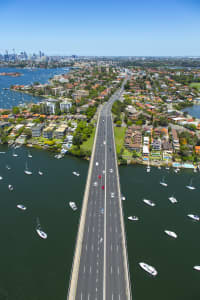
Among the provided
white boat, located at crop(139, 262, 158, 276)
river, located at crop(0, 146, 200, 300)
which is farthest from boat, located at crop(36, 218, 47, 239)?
white boat, located at crop(139, 262, 158, 276)

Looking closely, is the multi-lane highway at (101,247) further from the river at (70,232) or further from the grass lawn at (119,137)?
the grass lawn at (119,137)

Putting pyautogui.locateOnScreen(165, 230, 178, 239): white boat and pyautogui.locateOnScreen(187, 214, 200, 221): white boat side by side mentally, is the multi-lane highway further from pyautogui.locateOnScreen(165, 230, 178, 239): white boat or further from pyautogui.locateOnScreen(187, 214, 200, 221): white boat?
pyautogui.locateOnScreen(187, 214, 200, 221): white boat

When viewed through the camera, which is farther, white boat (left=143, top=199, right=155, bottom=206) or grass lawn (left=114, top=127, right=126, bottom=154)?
grass lawn (left=114, top=127, right=126, bottom=154)

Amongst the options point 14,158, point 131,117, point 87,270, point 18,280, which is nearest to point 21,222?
point 18,280

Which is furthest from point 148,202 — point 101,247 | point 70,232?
→ point 70,232

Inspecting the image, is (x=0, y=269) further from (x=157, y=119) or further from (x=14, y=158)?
(x=157, y=119)

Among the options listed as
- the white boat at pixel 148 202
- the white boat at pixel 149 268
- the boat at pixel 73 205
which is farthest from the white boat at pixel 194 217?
the boat at pixel 73 205
